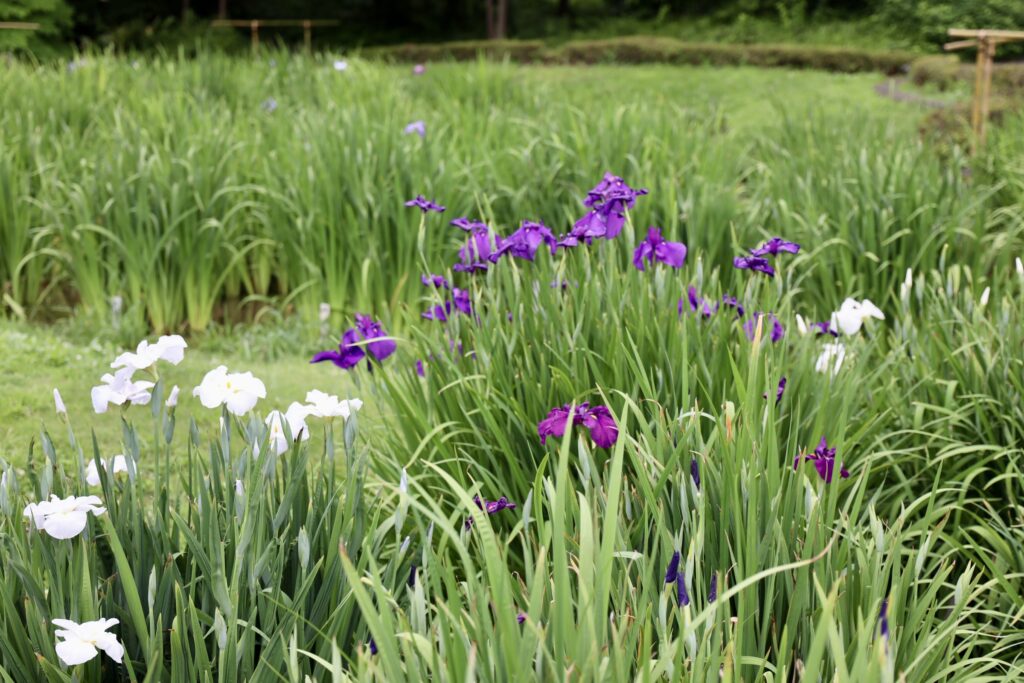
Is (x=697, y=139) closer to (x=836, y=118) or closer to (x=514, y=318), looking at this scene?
(x=836, y=118)

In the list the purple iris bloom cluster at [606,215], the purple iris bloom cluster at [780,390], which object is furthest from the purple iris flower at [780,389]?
the purple iris bloom cluster at [606,215]

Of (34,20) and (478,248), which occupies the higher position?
(34,20)

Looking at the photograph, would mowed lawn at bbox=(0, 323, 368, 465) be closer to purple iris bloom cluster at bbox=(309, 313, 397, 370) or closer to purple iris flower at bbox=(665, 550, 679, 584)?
purple iris bloom cluster at bbox=(309, 313, 397, 370)

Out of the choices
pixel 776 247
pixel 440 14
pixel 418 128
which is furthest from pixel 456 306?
pixel 440 14

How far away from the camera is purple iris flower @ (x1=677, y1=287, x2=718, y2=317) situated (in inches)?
108

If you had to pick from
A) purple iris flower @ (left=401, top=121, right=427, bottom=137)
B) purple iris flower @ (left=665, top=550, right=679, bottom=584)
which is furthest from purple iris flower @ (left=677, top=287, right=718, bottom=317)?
purple iris flower @ (left=401, top=121, right=427, bottom=137)

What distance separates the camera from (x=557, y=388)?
8.38 feet

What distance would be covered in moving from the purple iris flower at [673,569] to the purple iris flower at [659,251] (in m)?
1.35

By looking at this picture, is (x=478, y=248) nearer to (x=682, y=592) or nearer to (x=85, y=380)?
(x=682, y=592)

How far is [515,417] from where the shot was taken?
8.20 feet

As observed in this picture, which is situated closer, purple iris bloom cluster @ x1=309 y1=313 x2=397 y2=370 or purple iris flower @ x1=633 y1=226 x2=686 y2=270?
purple iris bloom cluster @ x1=309 y1=313 x2=397 y2=370

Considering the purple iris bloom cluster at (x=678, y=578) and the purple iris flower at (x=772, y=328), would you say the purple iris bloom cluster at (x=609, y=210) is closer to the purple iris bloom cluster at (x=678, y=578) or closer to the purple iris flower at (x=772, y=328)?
the purple iris flower at (x=772, y=328)

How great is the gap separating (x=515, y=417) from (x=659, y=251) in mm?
715

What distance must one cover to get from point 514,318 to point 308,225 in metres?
2.49
